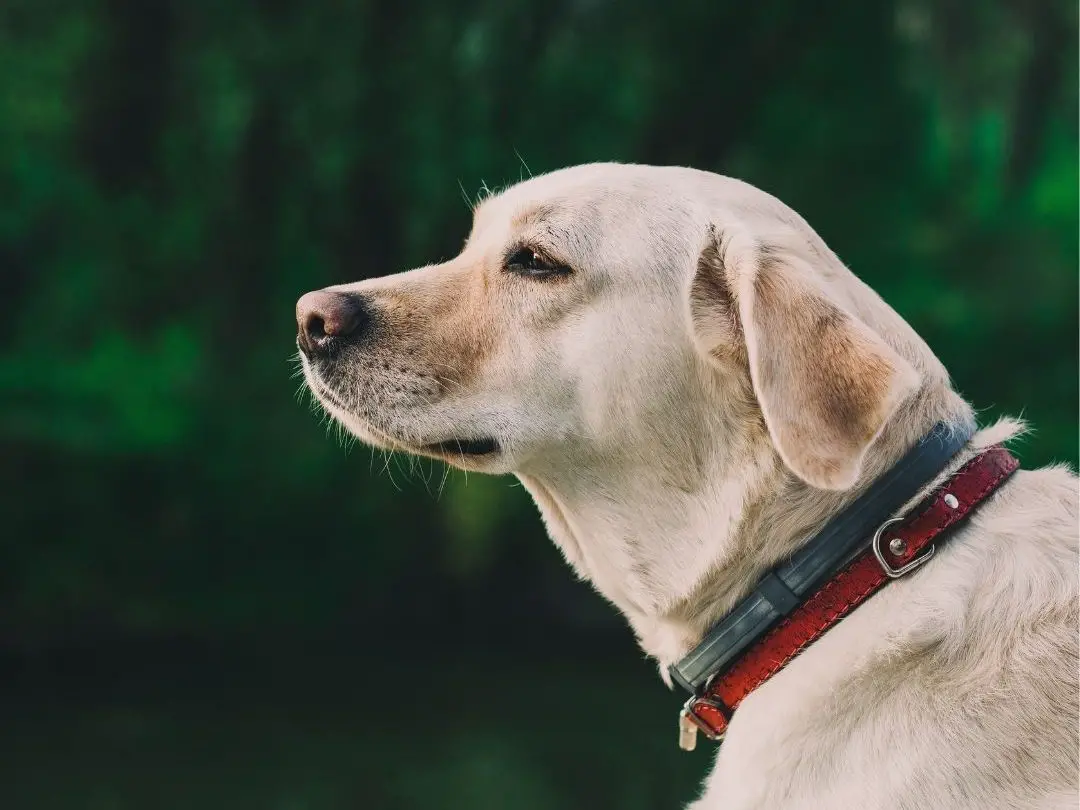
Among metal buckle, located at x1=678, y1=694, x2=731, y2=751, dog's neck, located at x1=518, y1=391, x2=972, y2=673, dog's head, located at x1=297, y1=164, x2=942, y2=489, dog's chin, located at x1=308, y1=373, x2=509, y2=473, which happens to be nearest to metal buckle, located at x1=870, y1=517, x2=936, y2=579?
dog's neck, located at x1=518, y1=391, x2=972, y2=673

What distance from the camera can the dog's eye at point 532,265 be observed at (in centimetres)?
243

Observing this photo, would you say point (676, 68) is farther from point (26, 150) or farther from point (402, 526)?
point (26, 150)

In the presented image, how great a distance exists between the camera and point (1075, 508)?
2.12 metres

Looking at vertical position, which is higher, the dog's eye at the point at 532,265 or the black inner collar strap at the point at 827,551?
the dog's eye at the point at 532,265

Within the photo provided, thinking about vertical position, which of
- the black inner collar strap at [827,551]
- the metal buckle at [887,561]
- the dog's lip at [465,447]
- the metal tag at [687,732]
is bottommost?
the metal tag at [687,732]

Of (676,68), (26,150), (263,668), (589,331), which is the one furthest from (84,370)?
(589,331)

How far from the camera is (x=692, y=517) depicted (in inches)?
88.7

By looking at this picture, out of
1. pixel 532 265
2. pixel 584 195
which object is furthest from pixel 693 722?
pixel 584 195

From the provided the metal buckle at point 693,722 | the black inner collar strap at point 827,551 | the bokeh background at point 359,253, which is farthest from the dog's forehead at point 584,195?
the bokeh background at point 359,253

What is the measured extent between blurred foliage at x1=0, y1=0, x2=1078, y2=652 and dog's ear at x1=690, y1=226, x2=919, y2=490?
684 cm

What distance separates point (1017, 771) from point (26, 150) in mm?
8439

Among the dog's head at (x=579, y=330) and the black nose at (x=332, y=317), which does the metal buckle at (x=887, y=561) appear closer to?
the dog's head at (x=579, y=330)

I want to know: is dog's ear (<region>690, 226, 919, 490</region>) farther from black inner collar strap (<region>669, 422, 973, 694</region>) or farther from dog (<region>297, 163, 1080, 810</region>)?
black inner collar strap (<region>669, 422, 973, 694</region>)

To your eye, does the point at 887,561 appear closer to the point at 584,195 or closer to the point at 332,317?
the point at 584,195
